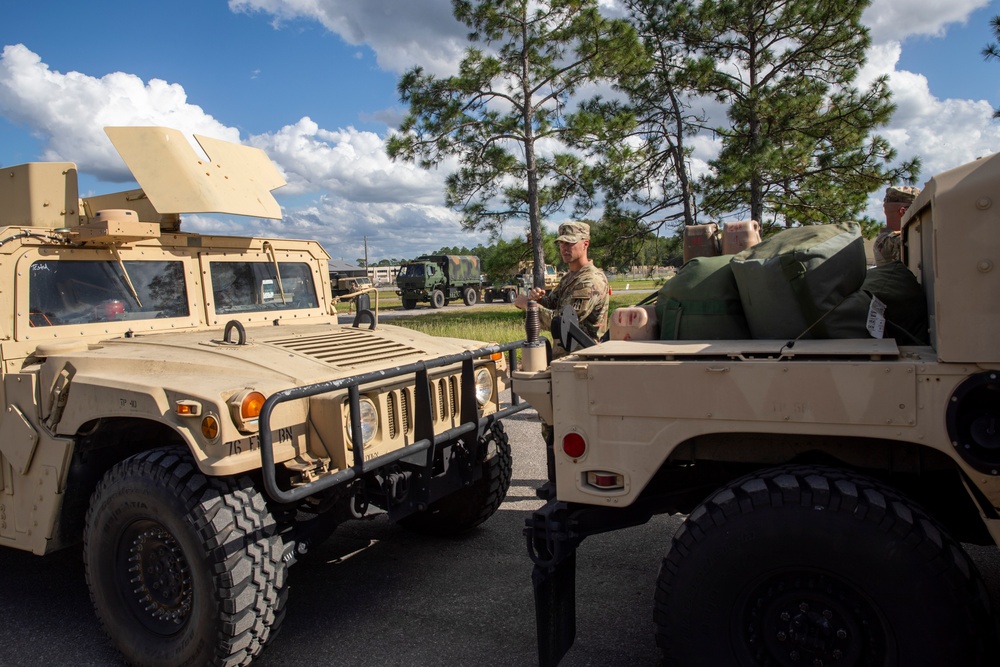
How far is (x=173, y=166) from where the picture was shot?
14.1 ft

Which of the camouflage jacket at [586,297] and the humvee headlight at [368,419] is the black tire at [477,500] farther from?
the humvee headlight at [368,419]

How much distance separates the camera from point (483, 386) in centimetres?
404

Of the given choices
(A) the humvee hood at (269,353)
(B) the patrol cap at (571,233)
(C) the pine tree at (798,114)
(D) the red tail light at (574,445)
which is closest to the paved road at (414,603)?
(D) the red tail light at (574,445)

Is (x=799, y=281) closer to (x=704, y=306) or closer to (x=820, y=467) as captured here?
(x=704, y=306)

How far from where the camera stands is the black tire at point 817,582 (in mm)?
2014

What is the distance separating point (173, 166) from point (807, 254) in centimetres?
347

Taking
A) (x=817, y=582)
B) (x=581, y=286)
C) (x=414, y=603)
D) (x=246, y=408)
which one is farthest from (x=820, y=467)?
(x=581, y=286)

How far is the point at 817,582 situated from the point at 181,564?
2.38m

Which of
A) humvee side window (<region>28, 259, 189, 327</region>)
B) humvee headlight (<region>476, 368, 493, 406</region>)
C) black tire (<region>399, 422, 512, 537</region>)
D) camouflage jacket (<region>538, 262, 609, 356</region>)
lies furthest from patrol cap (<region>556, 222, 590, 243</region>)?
humvee side window (<region>28, 259, 189, 327</region>)

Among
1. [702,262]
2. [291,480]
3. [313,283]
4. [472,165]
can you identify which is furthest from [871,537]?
[472,165]

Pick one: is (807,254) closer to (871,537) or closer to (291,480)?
(871,537)

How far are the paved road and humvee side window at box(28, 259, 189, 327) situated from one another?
1466mm

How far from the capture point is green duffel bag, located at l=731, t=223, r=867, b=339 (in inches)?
101

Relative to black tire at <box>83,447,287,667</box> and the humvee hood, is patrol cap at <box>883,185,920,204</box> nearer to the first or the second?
the humvee hood
